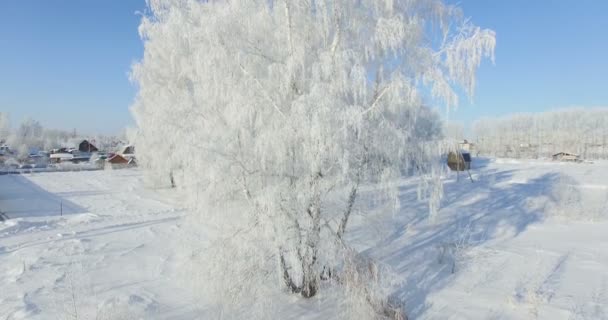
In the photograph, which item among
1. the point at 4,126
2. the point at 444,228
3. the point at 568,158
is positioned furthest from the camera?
the point at 4,126

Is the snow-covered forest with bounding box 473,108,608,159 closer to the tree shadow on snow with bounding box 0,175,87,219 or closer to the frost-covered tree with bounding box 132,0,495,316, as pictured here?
the tree shadow on snow with bounding box 0,175,87,219

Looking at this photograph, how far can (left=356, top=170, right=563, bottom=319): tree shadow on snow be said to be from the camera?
24.9 ft

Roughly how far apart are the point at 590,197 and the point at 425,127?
17536mm

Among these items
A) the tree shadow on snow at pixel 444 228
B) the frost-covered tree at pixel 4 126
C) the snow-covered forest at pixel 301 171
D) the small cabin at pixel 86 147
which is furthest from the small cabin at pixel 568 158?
the frost-covered tree at pixel 4 126

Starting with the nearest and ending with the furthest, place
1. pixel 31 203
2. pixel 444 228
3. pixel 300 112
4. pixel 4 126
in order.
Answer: pixel 300 112 < pixel 444 228 < pixel 31 203 < pixel 4 126

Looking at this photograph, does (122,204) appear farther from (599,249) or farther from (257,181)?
(599,249)

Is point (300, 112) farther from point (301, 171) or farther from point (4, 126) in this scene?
point (4, 126)

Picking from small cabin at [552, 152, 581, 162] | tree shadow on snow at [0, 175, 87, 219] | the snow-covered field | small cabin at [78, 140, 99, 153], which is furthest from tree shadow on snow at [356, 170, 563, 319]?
small cabin at [78, 140, 99, 153]

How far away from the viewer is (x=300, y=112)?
5219 mm

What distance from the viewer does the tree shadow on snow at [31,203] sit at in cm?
1309

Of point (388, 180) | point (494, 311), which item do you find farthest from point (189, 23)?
point (494, 311)

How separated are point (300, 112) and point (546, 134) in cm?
10559

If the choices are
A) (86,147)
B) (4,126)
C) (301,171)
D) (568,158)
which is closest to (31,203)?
(301,171)

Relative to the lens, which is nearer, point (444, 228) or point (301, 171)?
point (301, 171)
